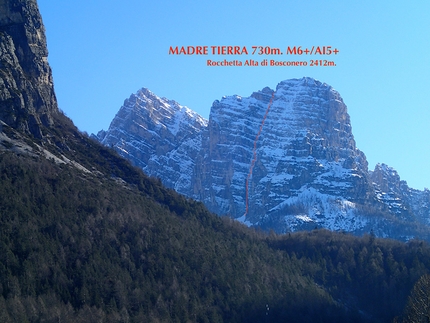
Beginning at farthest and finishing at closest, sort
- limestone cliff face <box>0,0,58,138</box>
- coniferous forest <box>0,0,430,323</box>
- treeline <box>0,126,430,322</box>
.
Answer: limestone cliff face <box>0,0,58,138</box>
treeline <box>0,126,430,322</box>
coniferous forest <box>0,0,430,323</box>

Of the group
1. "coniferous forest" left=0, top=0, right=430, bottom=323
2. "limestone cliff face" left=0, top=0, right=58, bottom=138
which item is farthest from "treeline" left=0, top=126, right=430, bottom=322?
"limestone cliff face" left=0, top=0, right=58, bottom=138

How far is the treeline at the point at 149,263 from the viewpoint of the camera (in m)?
124

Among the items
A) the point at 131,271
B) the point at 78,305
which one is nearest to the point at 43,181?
the point at 131,271

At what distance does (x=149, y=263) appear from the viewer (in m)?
144

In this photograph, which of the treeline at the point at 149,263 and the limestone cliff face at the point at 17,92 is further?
the limestone cliff face at the point at 17,92

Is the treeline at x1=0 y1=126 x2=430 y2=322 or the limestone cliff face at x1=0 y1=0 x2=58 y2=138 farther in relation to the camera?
the limestone cliff face at x1=0 y1=0 x2=58 y2=138

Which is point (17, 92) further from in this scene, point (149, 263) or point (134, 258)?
point (149, 263)

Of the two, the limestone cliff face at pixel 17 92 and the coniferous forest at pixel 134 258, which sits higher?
the limestone cliff face at pixel 17 92

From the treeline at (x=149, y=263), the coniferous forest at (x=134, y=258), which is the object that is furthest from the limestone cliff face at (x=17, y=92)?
the treeline at (x=149, y=263)

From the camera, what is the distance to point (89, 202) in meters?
151

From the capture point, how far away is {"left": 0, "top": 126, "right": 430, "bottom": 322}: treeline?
408ft

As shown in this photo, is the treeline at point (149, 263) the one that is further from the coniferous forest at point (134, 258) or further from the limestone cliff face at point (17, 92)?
the limestone cliff face at point (17, 92)

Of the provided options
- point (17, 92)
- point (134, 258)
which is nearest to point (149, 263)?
point (134, 258)

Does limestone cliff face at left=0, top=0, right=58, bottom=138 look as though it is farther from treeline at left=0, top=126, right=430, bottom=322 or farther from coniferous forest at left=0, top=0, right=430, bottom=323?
treeline at left=0, top=126, right=430, bottom=322
